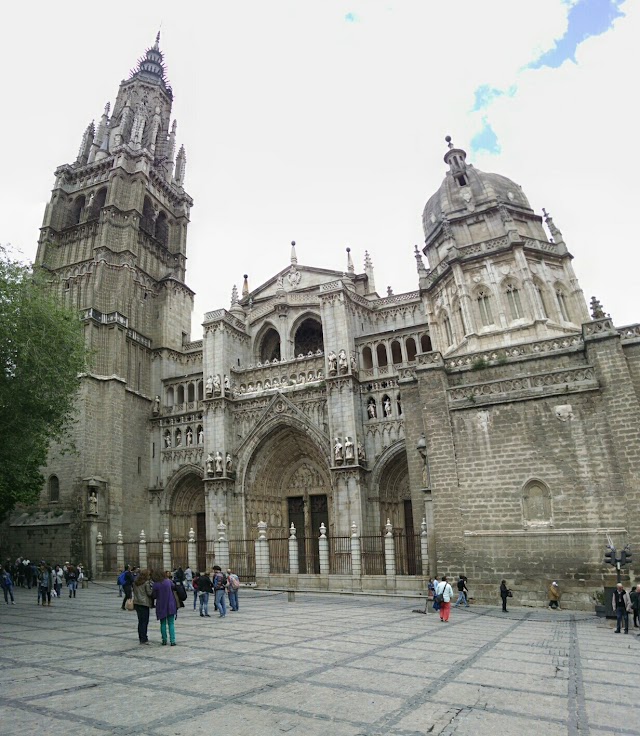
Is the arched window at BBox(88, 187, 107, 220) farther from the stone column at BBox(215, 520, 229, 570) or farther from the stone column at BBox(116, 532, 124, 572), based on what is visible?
the stone column at BBox(215, 520, 229, 570)

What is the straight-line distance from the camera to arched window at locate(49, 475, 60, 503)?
1032 inches

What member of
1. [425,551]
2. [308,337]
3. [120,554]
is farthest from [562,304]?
[120,554]

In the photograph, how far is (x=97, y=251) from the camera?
30594 millimetres

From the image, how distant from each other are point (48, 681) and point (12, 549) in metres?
24.2

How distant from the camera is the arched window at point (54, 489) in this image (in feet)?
86.0

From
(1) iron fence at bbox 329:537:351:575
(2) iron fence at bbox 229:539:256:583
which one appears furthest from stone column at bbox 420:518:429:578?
(2) iron fence at bbox 229:539:256:583

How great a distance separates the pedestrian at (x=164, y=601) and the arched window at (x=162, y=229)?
105 ft

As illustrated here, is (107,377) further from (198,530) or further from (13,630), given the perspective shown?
(13,630)

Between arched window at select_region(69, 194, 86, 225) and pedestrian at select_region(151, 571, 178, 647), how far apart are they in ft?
107

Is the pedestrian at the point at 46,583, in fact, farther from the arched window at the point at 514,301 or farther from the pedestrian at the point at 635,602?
the arched window at the point at 514,301

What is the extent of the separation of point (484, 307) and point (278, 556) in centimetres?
1557

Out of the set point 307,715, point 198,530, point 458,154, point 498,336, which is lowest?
point 307,715

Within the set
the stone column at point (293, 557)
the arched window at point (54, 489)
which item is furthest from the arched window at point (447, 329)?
the arched window at point (54, 489)

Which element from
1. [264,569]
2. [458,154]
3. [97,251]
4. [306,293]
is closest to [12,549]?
[264,569]
